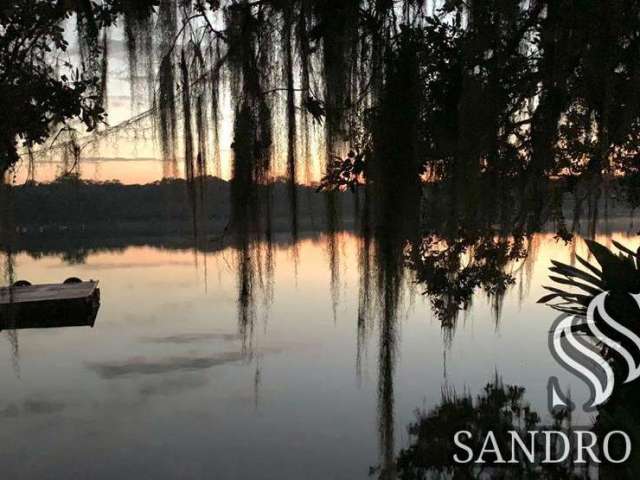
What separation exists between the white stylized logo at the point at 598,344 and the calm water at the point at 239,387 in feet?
1.31

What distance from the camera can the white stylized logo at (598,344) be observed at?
3.25 m

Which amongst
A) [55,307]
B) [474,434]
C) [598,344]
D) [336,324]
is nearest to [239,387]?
[55,307]

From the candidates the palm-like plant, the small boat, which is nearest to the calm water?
the small boat

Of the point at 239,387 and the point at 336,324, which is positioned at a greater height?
the point at 336,324

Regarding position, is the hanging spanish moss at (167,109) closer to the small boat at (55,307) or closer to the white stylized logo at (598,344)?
the white stylized logo at (598,344)

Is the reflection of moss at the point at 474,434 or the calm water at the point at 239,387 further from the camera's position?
the calm water at the point at 239,387

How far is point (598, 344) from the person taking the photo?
3547mm

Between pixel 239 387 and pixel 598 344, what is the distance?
8737 mm

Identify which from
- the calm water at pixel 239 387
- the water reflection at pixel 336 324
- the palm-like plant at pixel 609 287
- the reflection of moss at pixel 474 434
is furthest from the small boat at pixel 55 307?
the palm-like plant at pixel 609 287

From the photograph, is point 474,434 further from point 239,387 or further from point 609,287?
point 239,387

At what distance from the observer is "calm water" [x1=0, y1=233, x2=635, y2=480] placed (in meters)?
7.48

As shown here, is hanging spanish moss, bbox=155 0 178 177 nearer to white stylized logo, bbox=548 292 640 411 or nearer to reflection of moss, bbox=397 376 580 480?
white stylized logo, bbox=548 292 640 411

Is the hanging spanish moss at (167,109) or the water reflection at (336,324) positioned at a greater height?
the hanging spanish moss at (167,109)

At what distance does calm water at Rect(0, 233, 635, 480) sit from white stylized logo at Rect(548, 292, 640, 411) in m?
0.40
